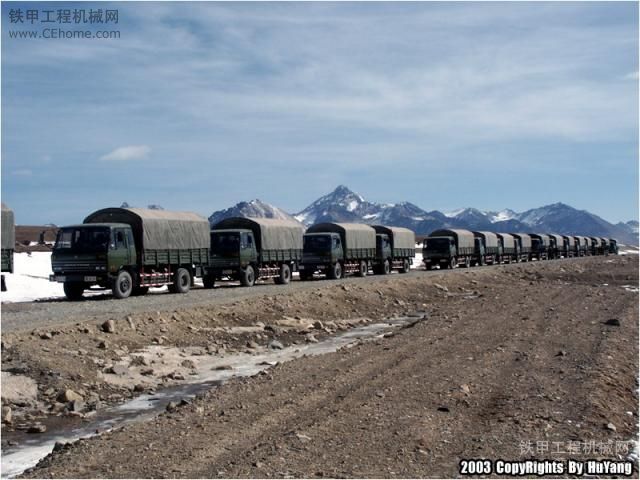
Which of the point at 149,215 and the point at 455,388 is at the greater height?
the point at 149,215

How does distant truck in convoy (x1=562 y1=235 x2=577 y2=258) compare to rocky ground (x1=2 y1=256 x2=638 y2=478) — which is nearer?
rocky ground (x1=2 y1=256 x2=638 y2=478)

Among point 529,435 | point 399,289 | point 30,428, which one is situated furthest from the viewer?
point 399,289

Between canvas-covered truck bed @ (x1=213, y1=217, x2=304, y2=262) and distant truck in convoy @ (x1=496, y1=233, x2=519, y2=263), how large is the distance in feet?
147

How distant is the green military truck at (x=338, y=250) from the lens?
143 feet

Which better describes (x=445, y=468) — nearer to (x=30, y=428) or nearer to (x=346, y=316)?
(x=30, y=428)

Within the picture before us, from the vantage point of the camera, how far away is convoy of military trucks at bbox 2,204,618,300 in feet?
87.7

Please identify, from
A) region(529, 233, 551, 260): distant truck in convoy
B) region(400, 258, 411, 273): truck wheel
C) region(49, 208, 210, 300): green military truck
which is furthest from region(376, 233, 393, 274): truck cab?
region(529, 233, 551, 260): distant truck in convoy

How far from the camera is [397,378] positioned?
13.5 m

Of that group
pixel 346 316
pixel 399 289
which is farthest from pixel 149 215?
pixel 399 289

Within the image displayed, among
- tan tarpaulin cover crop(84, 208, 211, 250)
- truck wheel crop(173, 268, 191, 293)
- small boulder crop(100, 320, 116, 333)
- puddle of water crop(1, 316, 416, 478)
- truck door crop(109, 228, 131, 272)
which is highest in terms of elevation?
tan tarpaulin cover crop(84, 208, 211, 250)

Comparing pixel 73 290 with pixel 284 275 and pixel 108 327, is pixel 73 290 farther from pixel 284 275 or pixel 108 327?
pixel 284 275

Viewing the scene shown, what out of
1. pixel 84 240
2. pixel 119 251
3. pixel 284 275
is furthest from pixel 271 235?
pixel 84 240

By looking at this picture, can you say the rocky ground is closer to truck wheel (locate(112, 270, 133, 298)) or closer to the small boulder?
the small boulder

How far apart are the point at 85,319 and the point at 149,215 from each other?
995 cm
